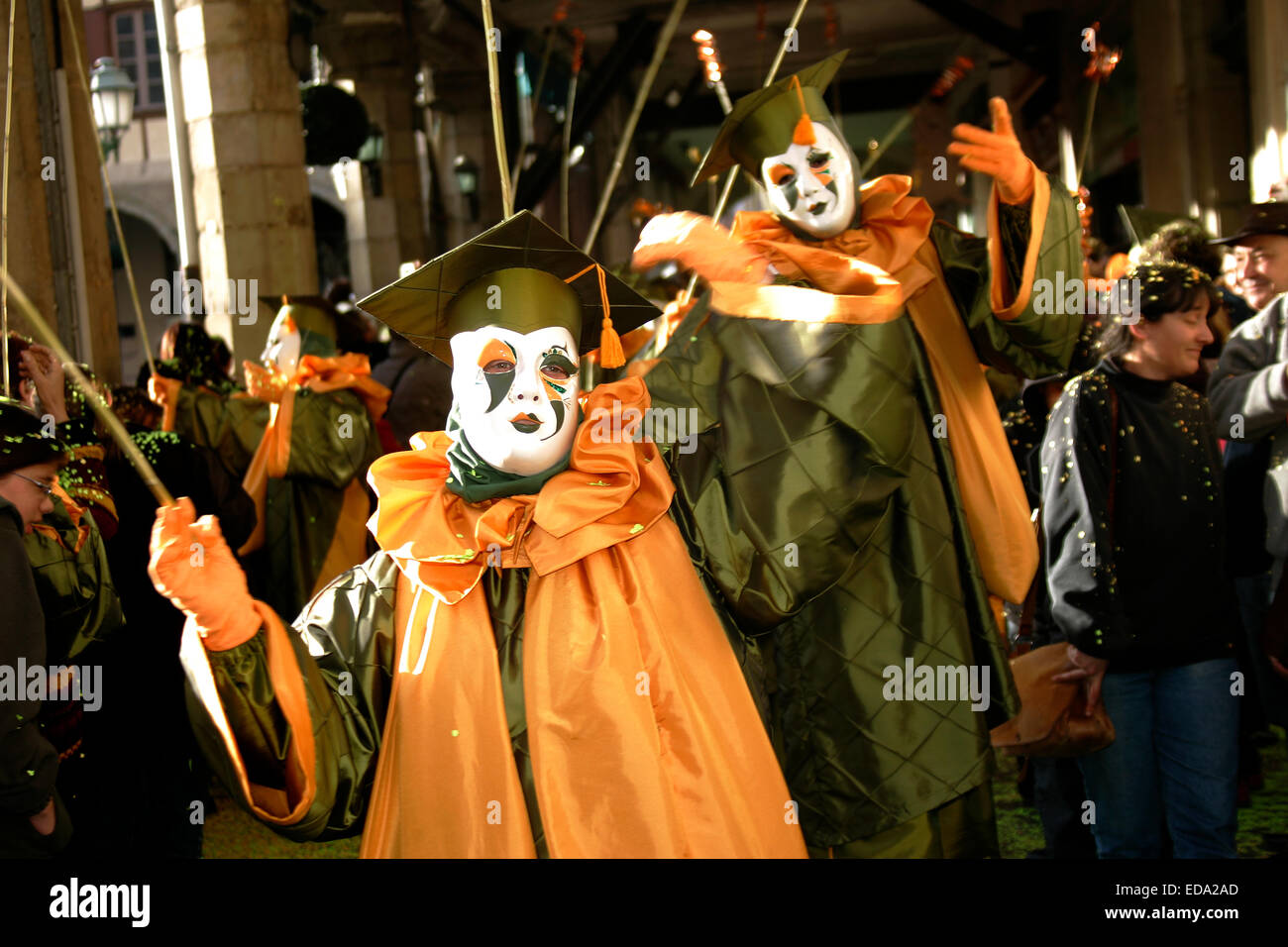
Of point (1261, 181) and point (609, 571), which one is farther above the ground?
point (1261, 181)

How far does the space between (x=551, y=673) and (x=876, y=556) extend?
110cm

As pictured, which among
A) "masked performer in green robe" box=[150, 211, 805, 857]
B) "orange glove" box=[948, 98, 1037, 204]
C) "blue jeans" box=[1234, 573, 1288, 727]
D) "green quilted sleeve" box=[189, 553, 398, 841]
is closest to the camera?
"green quilted sleeve" box=[189, 553, 398, 841]

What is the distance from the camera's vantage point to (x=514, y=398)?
7.54 ft

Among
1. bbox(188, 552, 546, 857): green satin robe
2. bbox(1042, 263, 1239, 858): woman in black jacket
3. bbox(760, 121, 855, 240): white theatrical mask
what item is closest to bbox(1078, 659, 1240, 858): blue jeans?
bbox(1042, 263, 1239, 858): woman in black jacket

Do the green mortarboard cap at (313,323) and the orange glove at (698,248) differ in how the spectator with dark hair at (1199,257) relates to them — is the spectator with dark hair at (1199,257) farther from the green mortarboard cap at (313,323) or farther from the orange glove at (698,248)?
the green mortarboard cap at (313,323)

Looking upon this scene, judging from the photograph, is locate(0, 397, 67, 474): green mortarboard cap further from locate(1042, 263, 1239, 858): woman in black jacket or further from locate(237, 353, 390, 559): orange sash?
locate(237, 353, 390, 559): orange sash

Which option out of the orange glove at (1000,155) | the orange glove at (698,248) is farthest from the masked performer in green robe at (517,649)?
the orange glove at (1000,155)

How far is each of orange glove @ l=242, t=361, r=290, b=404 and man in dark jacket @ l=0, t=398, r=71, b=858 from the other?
9.45 ft

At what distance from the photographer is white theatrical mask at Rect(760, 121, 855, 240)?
324cm

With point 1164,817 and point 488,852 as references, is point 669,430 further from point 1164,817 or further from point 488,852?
point 1164,817

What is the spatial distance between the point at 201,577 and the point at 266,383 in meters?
3.87

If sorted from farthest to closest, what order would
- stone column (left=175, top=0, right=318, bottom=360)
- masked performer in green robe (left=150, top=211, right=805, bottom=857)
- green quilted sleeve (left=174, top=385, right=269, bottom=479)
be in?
stone column (left=175, top=0, right=318, bottom=360), green quilted sleeve (left=174, top=385, right=269, bottom=479), masked performer in green robe (left=150, top=211, right=805, bottom=857)
